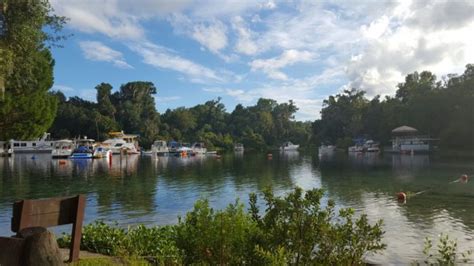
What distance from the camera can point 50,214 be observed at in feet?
19.3

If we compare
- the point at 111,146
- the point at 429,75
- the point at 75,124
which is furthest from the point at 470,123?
the point at 75,124

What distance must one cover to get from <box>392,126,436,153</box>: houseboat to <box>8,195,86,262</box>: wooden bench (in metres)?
80.2

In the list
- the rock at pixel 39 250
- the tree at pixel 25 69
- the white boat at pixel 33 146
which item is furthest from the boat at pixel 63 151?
the rock at pixel 39 250

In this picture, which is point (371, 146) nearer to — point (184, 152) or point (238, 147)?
point (238, 147)

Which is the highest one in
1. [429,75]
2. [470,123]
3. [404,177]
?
[429,75]

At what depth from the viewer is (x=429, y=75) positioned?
100812 millimetres

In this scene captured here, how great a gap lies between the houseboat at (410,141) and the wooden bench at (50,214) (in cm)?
8017

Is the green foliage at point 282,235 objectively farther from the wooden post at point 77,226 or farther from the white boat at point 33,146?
the white boat at point 33,146

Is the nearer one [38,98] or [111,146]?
[38,98]

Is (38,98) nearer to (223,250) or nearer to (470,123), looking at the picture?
(223,250)

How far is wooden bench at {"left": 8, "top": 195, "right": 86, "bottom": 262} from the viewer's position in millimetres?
5281

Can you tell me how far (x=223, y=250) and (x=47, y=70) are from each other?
25.4m

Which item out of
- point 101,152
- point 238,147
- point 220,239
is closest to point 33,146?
point 101,152

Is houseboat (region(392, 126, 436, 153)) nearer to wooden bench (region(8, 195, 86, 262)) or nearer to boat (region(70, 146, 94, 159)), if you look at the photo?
boat (region(70, 146, 94, 159))
